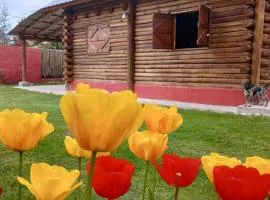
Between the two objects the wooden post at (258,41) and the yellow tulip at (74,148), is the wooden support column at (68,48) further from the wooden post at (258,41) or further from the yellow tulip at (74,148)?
the yellow tulip at (74,148)

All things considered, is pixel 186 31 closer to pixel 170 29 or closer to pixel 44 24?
pixel 170 29

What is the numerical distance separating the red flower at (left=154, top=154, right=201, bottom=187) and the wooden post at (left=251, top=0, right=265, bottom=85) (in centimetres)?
922

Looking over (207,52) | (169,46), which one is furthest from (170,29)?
(207,52)

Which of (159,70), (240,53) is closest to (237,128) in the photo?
(240,53)

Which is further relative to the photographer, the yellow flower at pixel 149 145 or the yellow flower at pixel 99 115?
the yellow flower at pixel 149 145

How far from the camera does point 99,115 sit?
67 centimetres

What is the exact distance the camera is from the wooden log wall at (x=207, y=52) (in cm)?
1006

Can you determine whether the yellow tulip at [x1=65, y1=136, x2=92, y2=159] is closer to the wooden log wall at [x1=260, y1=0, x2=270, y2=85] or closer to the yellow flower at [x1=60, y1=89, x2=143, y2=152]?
the yellow flower at [x1=60, y1=89, x2=143, y2=152]

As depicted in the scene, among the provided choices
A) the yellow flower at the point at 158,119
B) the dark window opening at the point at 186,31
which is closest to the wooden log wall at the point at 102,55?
the dark window opening at the point at 186,31

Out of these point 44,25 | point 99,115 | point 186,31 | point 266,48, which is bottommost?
point 99,115

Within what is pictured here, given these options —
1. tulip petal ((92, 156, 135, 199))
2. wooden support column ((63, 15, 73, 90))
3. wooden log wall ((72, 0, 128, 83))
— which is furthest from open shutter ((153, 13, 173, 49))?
tulip petal ((92, 156, 135, 199))

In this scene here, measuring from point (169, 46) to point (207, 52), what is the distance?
1179mm

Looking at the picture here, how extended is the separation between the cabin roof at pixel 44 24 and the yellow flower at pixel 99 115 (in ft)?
46.5

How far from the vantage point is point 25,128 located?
0.94 metres
